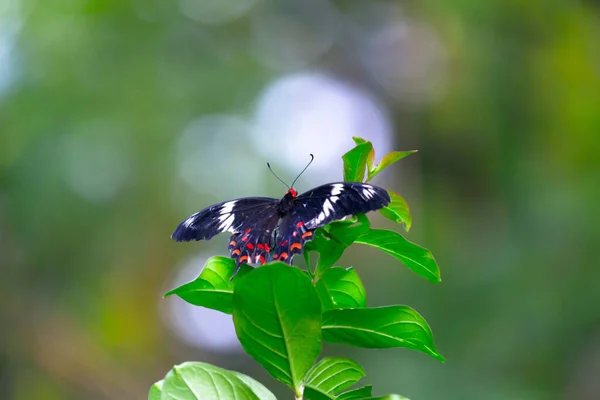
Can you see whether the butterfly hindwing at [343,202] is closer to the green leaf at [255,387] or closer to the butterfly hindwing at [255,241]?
the butterfly hindwing at [255,241]

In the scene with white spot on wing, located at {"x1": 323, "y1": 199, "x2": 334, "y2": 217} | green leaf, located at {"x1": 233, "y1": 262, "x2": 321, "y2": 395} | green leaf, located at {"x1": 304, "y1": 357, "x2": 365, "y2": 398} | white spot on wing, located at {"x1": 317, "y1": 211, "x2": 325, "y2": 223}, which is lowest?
green leaf, located at {"x1": 304, "y1": 357, "x2": 365, "y2": 398}

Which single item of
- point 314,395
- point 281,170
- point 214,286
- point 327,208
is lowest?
point 314,395

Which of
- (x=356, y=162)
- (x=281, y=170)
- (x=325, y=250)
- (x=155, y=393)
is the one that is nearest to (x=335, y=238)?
(x=325, y=250)

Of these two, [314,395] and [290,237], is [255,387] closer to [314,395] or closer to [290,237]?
[314,395]

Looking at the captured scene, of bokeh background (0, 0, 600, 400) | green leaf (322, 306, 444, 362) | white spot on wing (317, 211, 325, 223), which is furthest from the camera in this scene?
bokeh background (0, 0, 600, 400)

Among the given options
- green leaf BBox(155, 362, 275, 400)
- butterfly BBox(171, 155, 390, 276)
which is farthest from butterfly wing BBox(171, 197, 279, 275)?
green leaf BBox(155, 362, 275, 400)

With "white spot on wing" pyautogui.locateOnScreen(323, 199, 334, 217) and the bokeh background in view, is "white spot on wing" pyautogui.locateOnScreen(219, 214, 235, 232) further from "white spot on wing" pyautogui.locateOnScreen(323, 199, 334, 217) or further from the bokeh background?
the bokeh background

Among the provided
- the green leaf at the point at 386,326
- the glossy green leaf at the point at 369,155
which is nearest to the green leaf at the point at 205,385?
the green leaf at the point at 386,326
